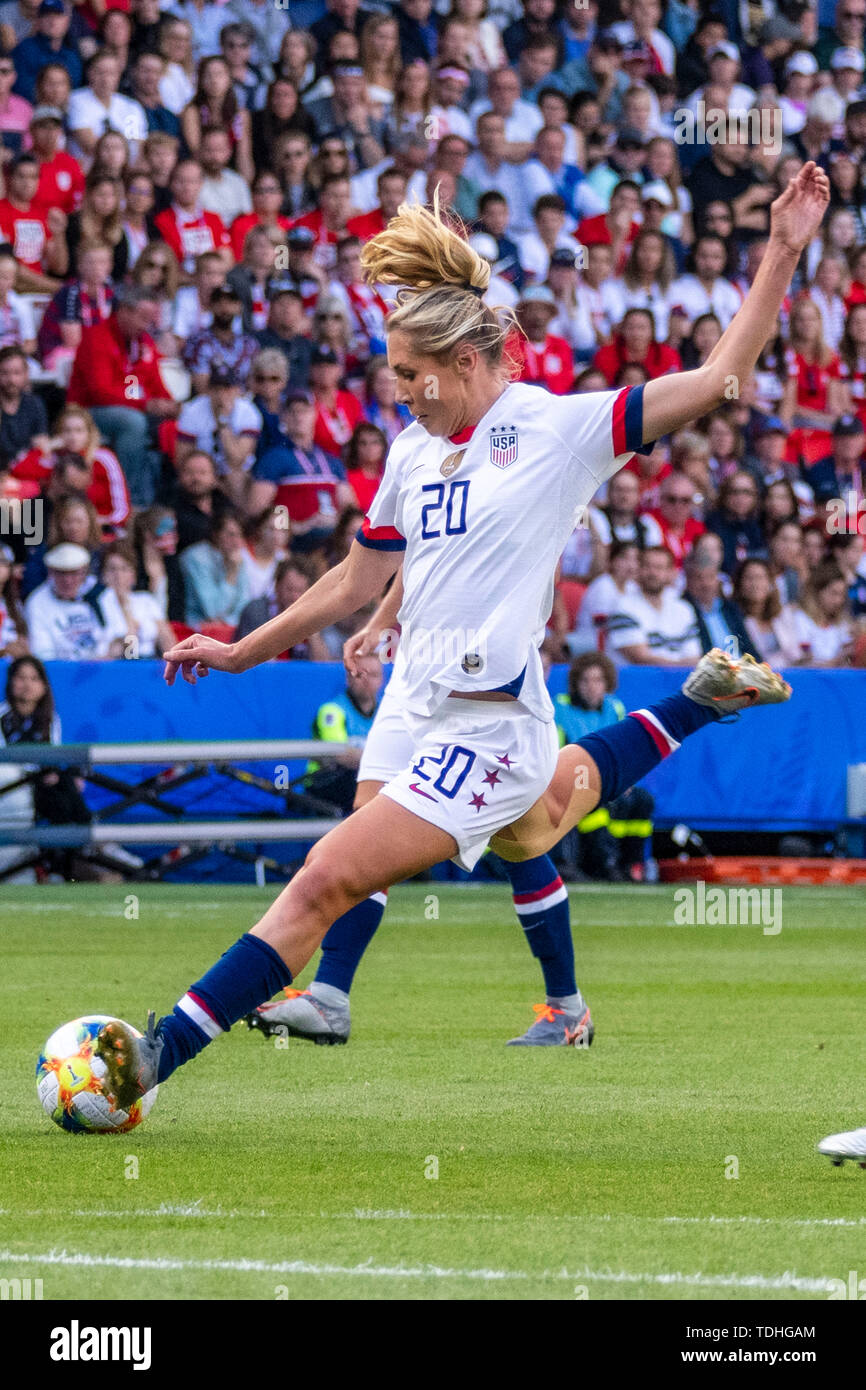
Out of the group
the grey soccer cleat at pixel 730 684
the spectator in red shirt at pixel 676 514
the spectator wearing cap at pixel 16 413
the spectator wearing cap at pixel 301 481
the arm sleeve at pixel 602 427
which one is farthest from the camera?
the spectator in red shirt at pixel 676 514

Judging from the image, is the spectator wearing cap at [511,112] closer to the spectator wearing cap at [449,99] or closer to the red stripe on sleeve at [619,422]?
the spectator wearing cap at [449,99]

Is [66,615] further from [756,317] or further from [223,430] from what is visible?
[756,317]

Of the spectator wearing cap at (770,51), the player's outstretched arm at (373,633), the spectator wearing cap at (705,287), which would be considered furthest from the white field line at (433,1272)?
the spectator wearing cap at (770,51)

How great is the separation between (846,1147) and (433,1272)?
1.54 metres

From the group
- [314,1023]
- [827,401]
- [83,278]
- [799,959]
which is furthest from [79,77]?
[314,1023]

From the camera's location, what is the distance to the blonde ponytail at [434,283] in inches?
223

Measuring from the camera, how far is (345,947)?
759 centimetres

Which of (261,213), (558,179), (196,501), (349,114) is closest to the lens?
(196,501)

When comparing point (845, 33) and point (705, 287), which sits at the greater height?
point (845, 33)

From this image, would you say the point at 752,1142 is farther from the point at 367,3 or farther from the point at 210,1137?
the point at 367,3

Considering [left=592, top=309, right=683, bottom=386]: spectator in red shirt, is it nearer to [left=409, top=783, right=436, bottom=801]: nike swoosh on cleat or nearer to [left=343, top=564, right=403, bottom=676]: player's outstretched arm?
[left=343, top=564, right=403, bottom=676]: player's outstretched arm

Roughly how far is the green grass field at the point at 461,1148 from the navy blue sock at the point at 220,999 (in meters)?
0.29

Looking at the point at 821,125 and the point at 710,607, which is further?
the point at 821,125

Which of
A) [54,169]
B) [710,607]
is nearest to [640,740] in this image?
[710,607]
